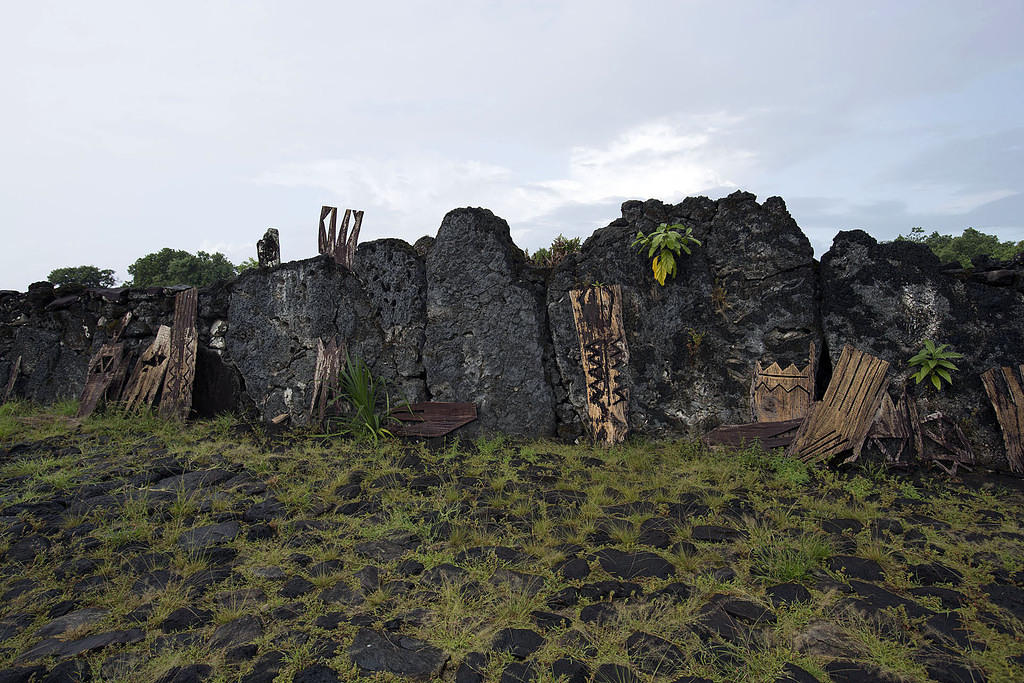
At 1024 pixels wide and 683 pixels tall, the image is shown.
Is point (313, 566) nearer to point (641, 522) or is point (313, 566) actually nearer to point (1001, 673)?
point (641, 522)

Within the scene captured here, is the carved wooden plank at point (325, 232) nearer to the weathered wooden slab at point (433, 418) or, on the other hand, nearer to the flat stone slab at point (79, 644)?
the weathered wooden slab at point (433, 418)

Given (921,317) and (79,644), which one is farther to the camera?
(921,317)

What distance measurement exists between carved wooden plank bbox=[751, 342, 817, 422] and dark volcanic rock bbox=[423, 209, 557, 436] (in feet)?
7.13

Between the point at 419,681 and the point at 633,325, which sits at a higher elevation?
the point at 633,325

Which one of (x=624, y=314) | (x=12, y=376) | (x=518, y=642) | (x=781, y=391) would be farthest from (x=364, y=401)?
(x=12, y=376)

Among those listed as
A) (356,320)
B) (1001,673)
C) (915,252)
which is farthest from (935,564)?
(356,320)

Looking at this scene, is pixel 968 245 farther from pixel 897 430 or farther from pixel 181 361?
pixel 181 361

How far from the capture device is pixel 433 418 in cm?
685

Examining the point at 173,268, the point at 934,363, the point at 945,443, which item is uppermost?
the point at 173,268

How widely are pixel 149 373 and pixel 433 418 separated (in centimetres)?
423

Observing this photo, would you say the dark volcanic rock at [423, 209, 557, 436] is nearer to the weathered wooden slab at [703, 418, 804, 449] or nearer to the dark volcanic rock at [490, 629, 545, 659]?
the weathered wooden slab at [703, 418, 804, 449]

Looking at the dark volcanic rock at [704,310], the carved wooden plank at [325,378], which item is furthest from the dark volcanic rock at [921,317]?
the carved wooden plank at [325,378]

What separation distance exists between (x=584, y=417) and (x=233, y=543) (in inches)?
148

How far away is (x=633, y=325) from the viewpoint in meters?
6.49
